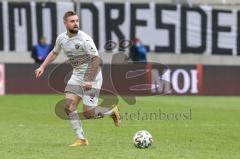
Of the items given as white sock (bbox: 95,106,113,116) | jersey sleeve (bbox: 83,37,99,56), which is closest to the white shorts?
white sock (bbox: 95,106,113,116)

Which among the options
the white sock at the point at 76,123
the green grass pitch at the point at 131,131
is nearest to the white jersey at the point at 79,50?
the white sock at the point at 76,123

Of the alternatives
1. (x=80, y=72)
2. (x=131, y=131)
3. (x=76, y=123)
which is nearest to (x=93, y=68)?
(x=80, y=72)

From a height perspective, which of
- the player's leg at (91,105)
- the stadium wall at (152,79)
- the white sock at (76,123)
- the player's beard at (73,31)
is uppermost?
the player's beard at (73,31)

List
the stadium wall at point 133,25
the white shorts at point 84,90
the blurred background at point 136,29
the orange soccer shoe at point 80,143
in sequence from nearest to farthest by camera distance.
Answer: the orange soccer shoe at point 80,143, the white shorts at point 84,90, the blurred background at point 136,29, the stadium wall at point 133,25

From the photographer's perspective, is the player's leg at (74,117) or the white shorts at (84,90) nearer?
the player's leg at (74,117)

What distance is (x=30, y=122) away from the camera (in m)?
16.4

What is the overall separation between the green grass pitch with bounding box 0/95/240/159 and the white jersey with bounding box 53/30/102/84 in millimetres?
1248

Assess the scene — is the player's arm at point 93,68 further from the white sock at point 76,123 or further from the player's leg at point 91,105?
the white sock at point 76,123

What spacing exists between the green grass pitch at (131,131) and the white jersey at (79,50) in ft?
4.09

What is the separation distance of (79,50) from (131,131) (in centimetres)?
318

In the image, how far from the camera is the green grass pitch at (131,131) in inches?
438

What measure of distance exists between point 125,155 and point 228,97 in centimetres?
1603

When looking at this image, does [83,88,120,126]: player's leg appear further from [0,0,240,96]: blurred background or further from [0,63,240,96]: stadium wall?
[0,0,240,96]: blurred background

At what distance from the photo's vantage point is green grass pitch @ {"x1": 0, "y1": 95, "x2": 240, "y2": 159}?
11117mm
